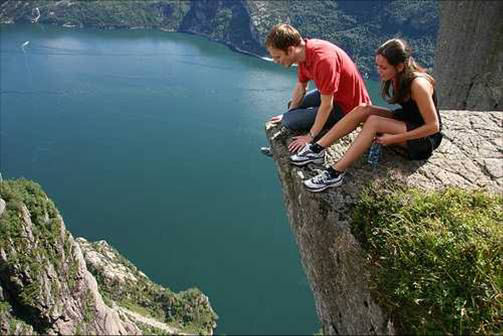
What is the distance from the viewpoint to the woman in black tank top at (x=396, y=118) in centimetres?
385

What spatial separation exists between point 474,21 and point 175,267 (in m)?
41.3

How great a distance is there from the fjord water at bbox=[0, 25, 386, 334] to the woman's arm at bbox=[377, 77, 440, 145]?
35.4 meters

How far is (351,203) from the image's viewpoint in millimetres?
3873

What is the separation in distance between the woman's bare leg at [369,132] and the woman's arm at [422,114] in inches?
2.5

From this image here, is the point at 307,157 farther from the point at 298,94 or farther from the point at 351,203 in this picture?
the point at 298,94

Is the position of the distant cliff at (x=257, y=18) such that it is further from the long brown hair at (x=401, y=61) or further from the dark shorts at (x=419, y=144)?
the long brown hair at (x=401, y=61)

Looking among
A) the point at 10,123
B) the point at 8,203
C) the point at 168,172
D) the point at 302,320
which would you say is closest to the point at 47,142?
the point at 10,123

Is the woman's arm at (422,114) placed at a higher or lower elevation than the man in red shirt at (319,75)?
lower

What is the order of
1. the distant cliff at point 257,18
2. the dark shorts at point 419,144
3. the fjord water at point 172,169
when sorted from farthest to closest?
the distant cliff at point 257,18 → the fjord water at point 172,169 → the dark shorts at point 419,144

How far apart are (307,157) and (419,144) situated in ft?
3.45

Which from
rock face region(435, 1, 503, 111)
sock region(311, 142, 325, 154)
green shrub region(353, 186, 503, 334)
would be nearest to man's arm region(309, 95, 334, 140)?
sock region(311, 142, 325, 154)

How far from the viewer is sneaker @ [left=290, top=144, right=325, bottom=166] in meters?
4.45

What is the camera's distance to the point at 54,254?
31.3 meters

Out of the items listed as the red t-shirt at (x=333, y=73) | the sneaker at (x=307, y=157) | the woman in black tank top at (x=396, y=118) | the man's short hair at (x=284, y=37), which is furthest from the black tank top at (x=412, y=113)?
the man's short hair at (x=284, y=37)
